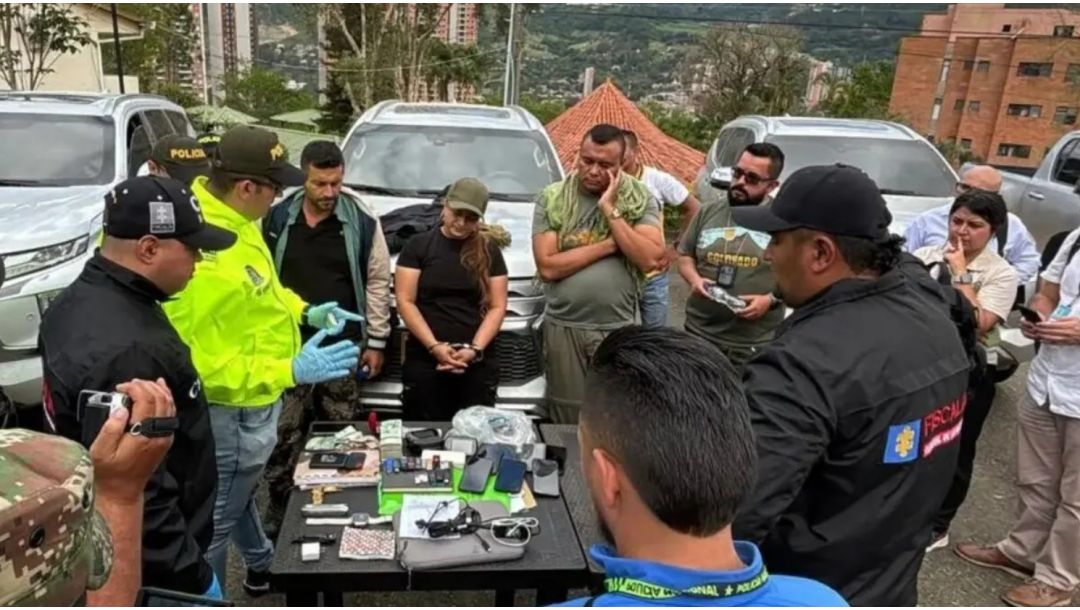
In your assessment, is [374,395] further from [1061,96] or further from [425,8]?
[1061,96]

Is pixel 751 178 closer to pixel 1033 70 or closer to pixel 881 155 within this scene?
pixel 881 155

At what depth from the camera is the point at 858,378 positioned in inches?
64.2

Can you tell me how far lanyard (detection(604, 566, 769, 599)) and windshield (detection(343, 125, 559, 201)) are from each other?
4.30m

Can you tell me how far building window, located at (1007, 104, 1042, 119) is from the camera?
4072 centimetres

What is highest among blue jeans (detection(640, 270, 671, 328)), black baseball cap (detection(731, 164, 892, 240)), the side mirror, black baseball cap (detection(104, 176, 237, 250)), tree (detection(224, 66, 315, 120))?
black baseball cap (detection(731, 164, 892, 240))

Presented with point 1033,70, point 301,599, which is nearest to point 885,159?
point 301,599

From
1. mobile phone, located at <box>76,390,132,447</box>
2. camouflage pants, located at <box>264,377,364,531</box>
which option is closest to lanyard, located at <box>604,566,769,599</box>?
mobile phone, located at <box>76,390,132,447</box>

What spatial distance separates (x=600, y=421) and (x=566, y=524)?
4.86ft

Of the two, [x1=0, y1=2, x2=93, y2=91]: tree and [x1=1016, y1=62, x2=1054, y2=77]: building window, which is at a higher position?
[x1=1016, y1=62, x2=1054, y2=77]: building window

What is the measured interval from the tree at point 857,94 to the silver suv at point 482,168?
110 feet

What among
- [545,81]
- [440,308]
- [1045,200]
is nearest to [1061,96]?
[545,81]

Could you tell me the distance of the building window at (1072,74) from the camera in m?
38.0

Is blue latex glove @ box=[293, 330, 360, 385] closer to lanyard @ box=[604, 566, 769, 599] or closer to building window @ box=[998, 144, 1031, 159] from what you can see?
lanyard @ box=[604, 566, 769, 599]

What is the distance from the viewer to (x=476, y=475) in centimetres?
269
